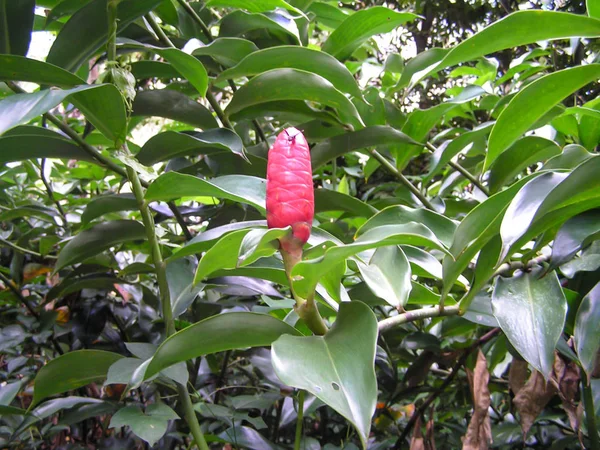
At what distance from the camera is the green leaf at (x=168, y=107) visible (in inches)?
28.3

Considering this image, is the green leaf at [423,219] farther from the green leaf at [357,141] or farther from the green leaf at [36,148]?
the green leaf at [36,148]

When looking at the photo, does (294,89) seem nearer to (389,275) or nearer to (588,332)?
(389,275)

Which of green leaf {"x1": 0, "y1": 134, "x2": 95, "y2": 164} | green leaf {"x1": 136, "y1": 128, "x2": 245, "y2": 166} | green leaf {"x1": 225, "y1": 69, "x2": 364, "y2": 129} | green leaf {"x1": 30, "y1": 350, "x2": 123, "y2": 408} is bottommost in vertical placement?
green leaf {"x1": 30, "y1": 350, "x2": 123, "y2": 408}

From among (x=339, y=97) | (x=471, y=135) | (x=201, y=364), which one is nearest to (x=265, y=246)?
(x=339, y=97)

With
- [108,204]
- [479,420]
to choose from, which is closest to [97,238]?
[108,204]

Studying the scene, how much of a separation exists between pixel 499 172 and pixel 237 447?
51cm

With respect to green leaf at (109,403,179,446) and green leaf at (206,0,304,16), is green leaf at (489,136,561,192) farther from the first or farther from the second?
green leaf at (109,403,179,446)

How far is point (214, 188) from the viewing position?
451mm

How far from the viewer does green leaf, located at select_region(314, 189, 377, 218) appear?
75 centimetres

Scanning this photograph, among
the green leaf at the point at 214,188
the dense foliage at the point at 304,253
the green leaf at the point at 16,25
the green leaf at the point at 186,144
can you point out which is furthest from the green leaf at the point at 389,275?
the green leaf at the point at 16,25

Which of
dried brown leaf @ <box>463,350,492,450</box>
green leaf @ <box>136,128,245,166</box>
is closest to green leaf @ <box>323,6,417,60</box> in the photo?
green leaf @ <box>136,128,245,166</box>

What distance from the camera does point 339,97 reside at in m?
0.60

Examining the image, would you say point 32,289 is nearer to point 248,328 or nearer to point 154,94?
point 154,94

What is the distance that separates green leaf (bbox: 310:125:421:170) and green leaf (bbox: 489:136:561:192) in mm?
118
